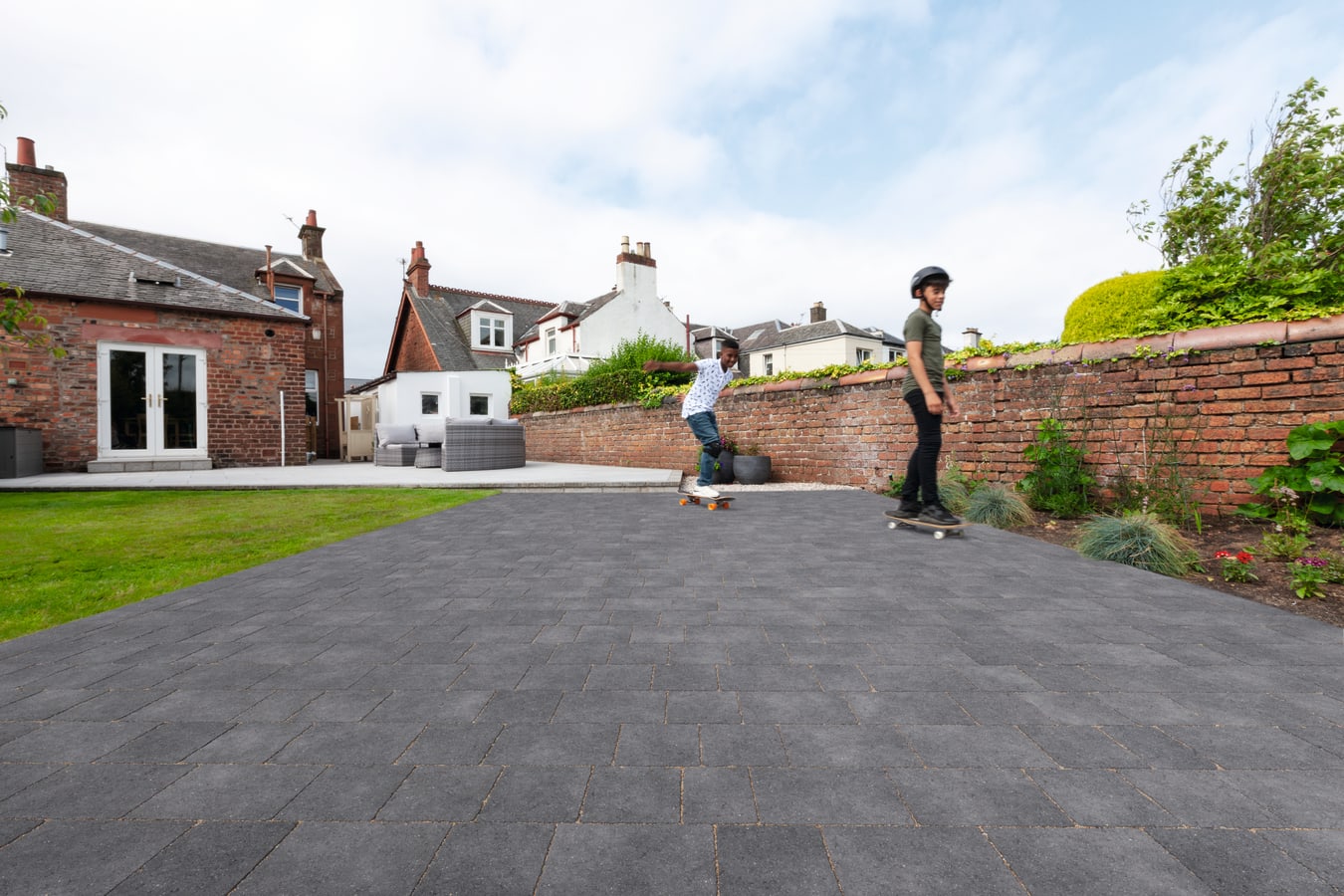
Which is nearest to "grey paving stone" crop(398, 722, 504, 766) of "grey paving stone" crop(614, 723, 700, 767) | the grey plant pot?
"grey paving stone" crop(614, 723, 700, 767)

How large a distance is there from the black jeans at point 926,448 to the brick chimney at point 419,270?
2845 cm

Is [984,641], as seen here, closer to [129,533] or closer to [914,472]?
[914,472]

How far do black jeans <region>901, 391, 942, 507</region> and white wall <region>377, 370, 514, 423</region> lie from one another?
18.8 meters

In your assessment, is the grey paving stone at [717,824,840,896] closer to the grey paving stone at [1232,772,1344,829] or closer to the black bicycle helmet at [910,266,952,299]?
the grey paving stone at [1232,772,1344,829]

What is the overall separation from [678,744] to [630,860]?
50 centimetres

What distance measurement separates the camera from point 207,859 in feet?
4.08

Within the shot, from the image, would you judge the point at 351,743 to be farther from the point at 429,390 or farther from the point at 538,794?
the point at 429,390

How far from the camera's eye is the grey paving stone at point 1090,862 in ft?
3.81

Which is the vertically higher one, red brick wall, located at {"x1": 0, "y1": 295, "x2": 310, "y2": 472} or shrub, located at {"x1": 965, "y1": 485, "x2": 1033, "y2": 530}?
red brick wall, located at {"x1": 0, "y1": 295, "x2": 310, "y2": 472}

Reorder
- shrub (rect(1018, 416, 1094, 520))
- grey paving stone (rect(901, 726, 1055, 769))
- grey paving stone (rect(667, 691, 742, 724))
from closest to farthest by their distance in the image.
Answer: grey paving stone (rect(901, 726, 1055, 769)) → grey paving stone (rect(667, 691, 742, 724)) → shrub (rect(1018, 416, 1094, 520))

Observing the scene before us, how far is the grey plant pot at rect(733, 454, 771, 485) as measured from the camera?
32.6 ft

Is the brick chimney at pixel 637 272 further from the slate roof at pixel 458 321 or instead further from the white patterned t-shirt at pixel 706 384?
the white patterned t-shirt at pixel 706 384

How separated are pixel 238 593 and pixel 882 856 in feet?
11.8

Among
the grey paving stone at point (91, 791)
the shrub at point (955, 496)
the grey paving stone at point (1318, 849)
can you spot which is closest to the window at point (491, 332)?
the shrub at point (955, 496)
